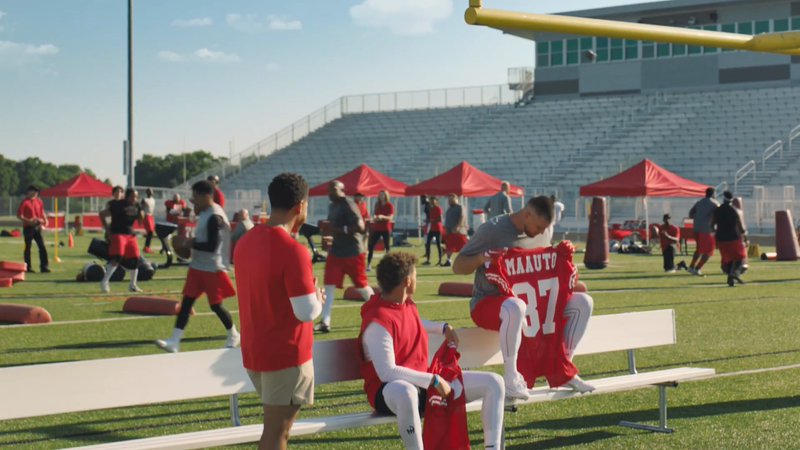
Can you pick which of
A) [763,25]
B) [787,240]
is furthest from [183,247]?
[763,25]

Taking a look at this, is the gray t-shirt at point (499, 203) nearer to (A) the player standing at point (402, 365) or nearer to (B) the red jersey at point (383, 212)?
(B) the red jersey at point (383, 212)

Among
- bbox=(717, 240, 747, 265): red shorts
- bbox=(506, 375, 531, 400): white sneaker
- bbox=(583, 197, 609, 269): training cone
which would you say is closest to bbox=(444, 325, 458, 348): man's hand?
bbox=(506, 375, 531, 400): white sneaker

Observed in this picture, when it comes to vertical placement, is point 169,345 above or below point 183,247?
below

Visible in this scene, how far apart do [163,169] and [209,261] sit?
111 m

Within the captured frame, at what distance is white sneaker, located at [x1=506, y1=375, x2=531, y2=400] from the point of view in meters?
5.82

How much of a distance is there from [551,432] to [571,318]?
2.56ft

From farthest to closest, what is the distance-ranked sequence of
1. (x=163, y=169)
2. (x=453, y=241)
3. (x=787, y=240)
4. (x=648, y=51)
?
(x=163, y=169) < (x=648, y=51) < (x=787, y=240) < (x=453, y=241)

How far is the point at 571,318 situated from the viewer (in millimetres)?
6262

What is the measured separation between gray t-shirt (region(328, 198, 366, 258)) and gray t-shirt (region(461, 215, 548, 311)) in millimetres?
4826

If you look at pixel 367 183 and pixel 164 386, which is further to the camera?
pixel 367 183

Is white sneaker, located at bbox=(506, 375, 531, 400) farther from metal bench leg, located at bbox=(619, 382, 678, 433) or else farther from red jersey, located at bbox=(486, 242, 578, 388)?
metal bench leg, located at bbox=(619, 382, 678, 433)

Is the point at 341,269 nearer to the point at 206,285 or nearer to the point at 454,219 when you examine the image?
the point at 206,285

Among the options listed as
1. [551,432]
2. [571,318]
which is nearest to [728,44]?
[571,318]

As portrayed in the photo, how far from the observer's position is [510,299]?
6016 mm
